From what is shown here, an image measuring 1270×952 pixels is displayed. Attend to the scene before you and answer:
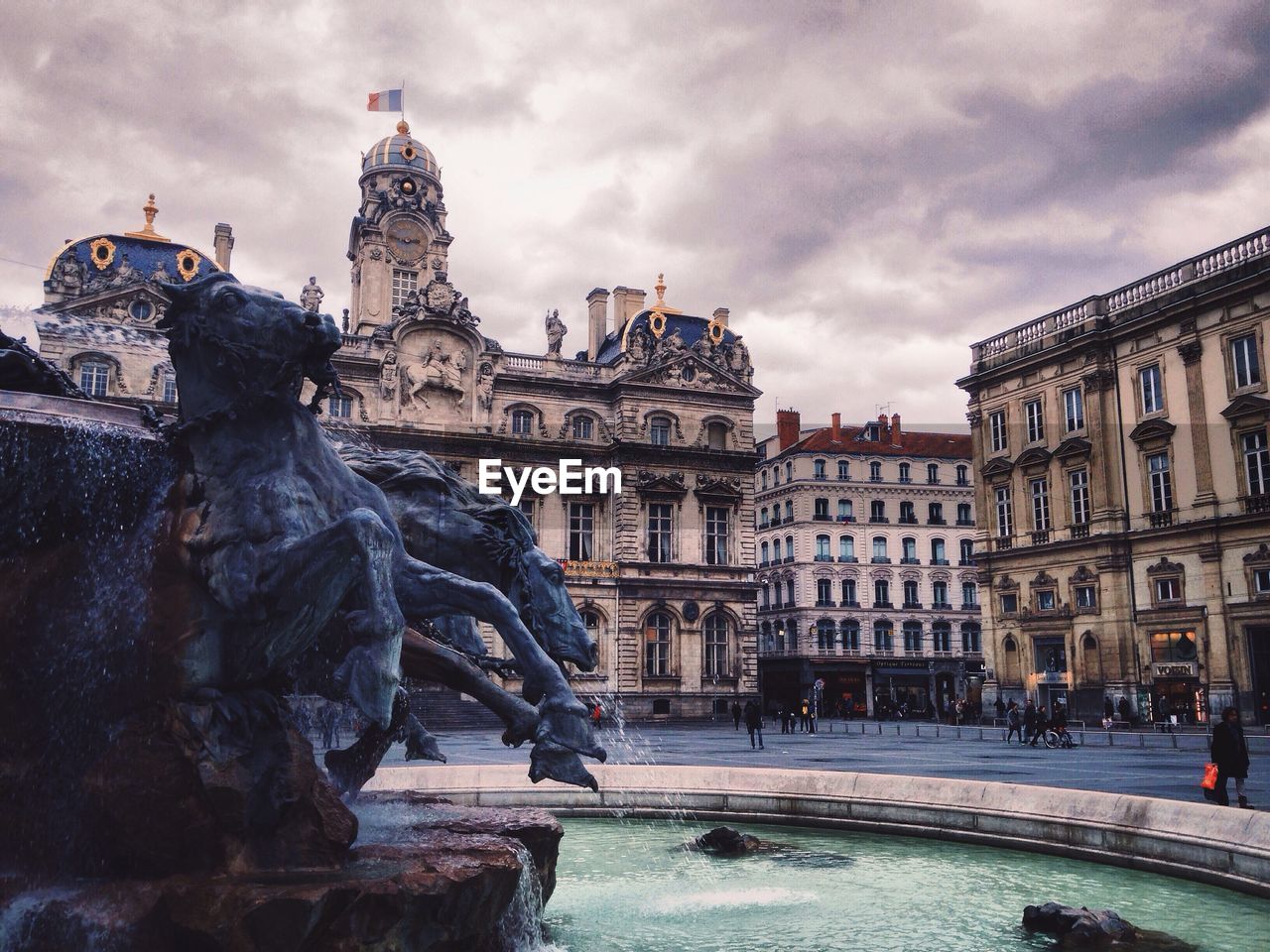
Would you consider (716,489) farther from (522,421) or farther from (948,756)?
(948,756)

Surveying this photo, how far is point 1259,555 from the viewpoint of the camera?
116 ft

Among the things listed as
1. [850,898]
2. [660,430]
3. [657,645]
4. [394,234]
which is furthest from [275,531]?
[394,234]

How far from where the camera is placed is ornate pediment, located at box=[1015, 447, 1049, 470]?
44.1 m

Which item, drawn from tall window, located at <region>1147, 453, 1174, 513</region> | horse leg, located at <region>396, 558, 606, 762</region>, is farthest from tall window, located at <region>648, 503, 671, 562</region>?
horse leg, located at <region>396, 558, 606, 762</region>

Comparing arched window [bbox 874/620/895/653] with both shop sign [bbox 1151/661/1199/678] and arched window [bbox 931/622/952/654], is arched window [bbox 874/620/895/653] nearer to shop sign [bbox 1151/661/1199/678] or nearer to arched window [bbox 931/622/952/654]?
arched window [bbox 931/622/952/654]

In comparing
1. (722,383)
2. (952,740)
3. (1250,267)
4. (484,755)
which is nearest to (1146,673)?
(952,740)

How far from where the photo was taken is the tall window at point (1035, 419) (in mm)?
44656

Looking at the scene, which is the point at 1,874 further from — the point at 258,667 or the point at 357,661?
the point at 357,661

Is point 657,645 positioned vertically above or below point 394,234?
below

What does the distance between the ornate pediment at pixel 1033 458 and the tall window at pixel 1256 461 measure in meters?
8.32

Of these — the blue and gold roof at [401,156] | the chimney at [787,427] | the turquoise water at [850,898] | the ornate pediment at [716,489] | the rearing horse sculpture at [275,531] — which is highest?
the blue and gold roof at [401,156]

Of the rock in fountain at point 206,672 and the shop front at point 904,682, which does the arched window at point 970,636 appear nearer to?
the shop front at point 904,682

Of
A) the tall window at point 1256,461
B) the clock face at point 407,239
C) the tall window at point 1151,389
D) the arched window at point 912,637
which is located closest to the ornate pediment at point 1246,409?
the tall window at point 1256,461

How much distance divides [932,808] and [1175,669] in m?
31.6
